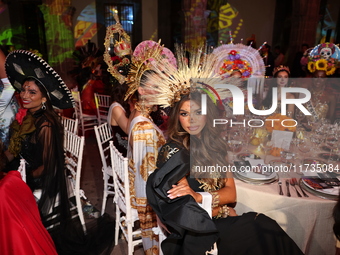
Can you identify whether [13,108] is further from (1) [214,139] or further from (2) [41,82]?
(1) [214,139]

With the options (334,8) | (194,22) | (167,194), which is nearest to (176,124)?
(167,194)

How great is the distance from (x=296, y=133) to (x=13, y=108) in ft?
8.73

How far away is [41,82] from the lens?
2184 mm

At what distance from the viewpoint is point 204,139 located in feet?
5.55

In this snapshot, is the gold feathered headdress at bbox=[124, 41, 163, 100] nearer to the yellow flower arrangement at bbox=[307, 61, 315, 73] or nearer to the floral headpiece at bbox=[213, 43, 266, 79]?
the floral headpiece at bbox=[213, 43, 266, 79]

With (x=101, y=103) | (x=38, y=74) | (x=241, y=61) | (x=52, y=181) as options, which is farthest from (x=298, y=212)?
(x=101, y=103)

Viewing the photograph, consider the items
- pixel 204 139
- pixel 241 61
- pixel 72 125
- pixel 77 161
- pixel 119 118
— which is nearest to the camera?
pixel 204 139

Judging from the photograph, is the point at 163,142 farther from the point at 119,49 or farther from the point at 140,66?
the point at 119,49

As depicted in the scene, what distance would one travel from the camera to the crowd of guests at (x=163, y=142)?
1.30 metres

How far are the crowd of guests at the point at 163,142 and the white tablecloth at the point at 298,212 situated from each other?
0.15 meters

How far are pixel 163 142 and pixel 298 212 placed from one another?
1058 millimetres

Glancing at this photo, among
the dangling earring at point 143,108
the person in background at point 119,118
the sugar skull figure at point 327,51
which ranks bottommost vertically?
the person in background at point 119,118

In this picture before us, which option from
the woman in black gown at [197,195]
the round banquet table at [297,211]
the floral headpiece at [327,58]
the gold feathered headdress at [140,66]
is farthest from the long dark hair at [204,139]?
the floral headpiece at [327,58]

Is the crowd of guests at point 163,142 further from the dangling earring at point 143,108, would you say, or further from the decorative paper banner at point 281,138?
the decorative paper banner at point 281,138
